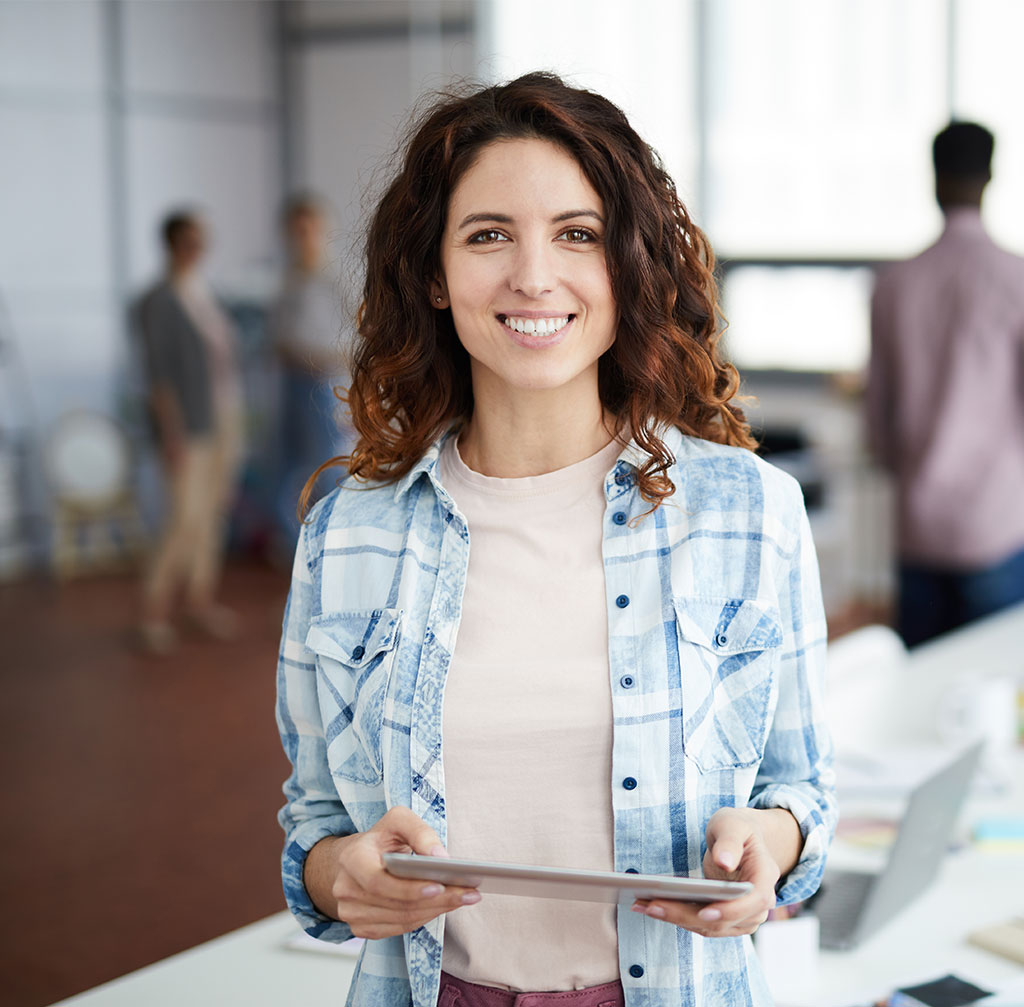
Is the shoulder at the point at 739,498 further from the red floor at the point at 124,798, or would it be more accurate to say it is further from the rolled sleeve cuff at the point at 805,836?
the red floor at the point at 124,798

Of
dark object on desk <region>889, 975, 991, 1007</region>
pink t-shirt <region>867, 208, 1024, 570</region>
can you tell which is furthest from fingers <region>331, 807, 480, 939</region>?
pink t-shirt <region>867, 208, 1024, 570</region>

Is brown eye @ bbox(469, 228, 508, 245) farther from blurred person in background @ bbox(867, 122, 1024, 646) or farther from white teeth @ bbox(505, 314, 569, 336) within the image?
blurred person in background @ bbox(867, 122, 1024, 646)

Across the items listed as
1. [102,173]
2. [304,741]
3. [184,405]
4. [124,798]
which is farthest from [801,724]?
[102,173]

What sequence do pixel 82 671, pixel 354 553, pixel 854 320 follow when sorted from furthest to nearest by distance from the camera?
pixel 854 320 < pixel 82 671 < pixel 354 553

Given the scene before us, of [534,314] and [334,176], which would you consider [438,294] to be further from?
[334,176]

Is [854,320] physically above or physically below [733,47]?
below

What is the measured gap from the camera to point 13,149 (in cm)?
735

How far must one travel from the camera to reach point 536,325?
4.17ft

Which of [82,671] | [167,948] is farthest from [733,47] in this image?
[167,948]

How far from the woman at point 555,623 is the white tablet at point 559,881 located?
7 cm

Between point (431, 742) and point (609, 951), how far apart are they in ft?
0.80

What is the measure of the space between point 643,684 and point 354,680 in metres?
0.27

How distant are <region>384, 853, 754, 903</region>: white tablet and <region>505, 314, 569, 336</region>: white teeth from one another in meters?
0.48

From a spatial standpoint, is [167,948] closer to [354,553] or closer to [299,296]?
[354,553]
